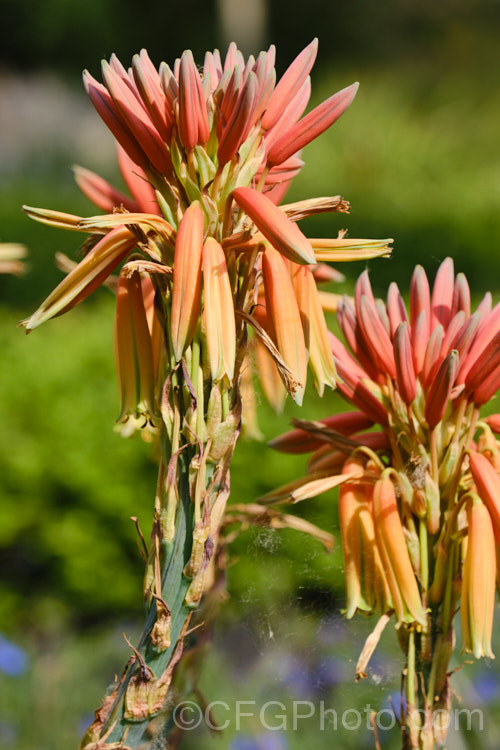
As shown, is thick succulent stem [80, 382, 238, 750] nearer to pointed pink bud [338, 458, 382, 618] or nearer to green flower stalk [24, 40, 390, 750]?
green flower stalk [24, 40, 390, 750]

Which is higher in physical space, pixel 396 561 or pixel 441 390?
pixel 441 390

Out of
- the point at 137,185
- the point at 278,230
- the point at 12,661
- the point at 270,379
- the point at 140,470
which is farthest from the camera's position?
the point at 140,470

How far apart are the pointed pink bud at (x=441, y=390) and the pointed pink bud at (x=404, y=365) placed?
17mm

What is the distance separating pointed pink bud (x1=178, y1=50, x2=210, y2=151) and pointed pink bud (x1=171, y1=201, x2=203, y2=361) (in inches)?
2.8

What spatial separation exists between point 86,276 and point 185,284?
0.26 ft

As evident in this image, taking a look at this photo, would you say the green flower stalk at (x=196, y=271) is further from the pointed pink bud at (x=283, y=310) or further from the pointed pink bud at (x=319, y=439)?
the pointed pink bud at (x=319, y=439)

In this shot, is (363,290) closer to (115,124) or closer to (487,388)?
(487,388)

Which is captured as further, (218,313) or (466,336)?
(466,336)

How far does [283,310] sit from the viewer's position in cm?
61

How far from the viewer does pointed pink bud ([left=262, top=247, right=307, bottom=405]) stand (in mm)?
607

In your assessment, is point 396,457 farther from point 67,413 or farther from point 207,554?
point 67,413

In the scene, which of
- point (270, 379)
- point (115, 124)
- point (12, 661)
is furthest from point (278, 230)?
point (12, 661)

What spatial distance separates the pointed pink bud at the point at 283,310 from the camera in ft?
1.99

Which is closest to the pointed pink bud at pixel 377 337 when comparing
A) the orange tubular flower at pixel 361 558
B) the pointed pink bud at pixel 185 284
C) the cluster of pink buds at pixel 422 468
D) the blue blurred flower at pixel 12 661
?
the cluster of pink buds at pixel 422 468
